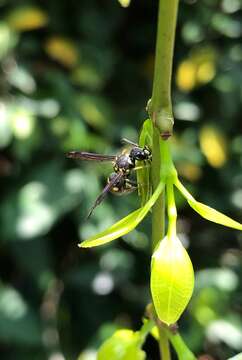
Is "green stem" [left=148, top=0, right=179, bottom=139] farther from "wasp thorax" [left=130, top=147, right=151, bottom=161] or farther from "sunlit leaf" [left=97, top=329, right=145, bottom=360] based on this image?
"sunlit leaf" [left=97, top=329, right=145, bottom=360]

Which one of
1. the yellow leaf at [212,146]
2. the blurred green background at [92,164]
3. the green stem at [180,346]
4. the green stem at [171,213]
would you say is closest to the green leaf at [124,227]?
the green stem at [171,213]

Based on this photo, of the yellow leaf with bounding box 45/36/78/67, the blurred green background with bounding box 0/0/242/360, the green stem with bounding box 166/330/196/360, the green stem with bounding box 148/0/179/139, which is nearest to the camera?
the green stem with bounding box 148/0/179/139

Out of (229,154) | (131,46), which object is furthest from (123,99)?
(229,154)

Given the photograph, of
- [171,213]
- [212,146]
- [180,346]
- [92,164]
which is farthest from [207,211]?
[212,146]

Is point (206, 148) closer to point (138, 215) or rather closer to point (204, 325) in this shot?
point (204, 325)

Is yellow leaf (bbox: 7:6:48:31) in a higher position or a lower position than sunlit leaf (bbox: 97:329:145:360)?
Answer: higher

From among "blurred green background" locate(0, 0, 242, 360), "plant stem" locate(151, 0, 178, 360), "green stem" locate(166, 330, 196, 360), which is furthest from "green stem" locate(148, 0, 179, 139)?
"blurred green background" locate(0, 0, 242, 360)

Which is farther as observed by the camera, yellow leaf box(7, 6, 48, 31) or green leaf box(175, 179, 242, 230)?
yellow leaf box(7, 6, 48, 31)
